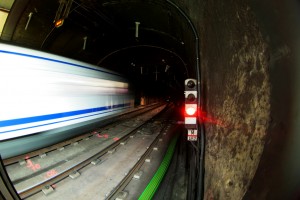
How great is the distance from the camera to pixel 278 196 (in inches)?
56.9

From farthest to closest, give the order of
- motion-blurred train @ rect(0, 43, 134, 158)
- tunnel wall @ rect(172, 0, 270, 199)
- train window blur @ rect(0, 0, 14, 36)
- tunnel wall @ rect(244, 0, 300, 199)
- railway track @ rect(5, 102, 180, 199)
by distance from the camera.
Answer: train window blur @ rect(0, 0, 14, 36), motion-blurred train @ rect(0, 43, 134, 158), railway track @ rect(5, 102, 180, 199), tunnel wall @ rect(172, 0, 270, 199), tunnel wall @ rect(244, 0, 300, 199)

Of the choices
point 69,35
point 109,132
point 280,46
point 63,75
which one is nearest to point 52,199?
point 63,75

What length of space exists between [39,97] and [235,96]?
438 cm

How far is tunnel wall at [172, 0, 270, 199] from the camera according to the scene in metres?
1.68

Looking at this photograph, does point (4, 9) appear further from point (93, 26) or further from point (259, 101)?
point (259, 101)

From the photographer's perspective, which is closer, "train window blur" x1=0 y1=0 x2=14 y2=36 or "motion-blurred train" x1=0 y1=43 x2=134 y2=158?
"motion-blurred train" x1=0 y1=43 x2=134 y2=158

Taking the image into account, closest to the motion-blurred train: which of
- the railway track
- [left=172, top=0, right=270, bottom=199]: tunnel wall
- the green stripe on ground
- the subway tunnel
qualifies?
the railway track

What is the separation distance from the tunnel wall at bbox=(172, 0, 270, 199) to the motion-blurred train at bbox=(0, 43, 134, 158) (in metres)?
3.96

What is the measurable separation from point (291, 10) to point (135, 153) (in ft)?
17.7

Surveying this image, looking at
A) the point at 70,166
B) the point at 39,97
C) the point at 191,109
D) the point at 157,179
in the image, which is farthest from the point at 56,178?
the point at 191,109

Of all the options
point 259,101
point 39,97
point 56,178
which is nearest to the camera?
point 259,101

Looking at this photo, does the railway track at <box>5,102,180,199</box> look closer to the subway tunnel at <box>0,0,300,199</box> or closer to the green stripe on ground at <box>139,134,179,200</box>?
the green stripe on ground at <box>139,134,179,200</box>

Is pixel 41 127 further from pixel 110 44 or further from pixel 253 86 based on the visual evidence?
pixel 110 44

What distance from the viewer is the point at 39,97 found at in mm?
4574
